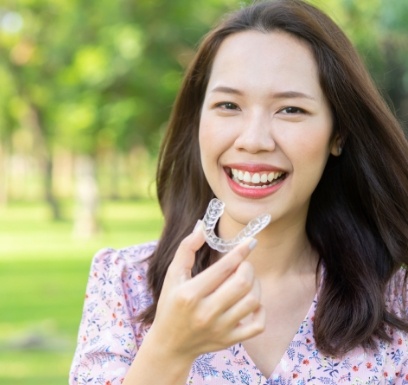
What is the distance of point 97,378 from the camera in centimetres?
243

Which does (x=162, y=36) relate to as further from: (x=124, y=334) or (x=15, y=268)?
(x=124, y=334)

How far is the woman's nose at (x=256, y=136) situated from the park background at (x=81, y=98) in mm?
3133

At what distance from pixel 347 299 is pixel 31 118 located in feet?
78.8

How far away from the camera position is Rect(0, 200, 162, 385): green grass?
8297 millimetres

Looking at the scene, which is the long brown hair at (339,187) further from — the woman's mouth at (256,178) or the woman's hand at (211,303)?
the woman's hand at (211,303)

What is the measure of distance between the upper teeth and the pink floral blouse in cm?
46

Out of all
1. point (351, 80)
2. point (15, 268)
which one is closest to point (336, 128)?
point (351, 80)

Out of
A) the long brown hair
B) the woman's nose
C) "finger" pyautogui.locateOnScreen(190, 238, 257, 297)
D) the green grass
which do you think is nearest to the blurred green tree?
the green grass

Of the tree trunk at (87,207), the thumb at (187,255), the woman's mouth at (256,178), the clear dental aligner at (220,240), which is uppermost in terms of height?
the tree trunk at (87,207)

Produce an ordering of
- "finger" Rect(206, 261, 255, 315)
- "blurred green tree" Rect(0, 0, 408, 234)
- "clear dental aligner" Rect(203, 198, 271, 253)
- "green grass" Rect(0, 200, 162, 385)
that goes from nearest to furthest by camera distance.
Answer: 1. "finger" Rect(206, 261, 255, 315)
2. "clear dental aligner" Rect(203, 198, 271, 253)
3. "green grass" Rect(0, 200, 162, 385)
4. "blurred green tree" Rect(0, 0, 408, 234)

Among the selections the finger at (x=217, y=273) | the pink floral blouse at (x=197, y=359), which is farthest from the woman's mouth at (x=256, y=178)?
the finger at (x=217, y=273)

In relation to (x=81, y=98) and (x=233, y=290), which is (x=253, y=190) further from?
(x=81, y=98)

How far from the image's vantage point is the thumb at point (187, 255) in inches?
76.2

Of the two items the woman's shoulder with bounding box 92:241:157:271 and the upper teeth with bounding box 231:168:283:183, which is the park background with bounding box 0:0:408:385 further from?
the upper teeth with bounding box 231:168:283:183
